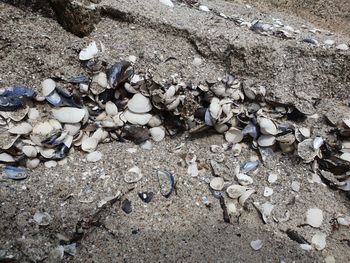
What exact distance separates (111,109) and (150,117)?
0.67ft

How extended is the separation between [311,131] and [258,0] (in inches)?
49.2

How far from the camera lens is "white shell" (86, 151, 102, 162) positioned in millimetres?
2176

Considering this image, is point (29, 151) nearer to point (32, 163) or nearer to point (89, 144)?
point (32, 163)

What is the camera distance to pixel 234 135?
7.65 feet

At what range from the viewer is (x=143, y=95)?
7.45 feet

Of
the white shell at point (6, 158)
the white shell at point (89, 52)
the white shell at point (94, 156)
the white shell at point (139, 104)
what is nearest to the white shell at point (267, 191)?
the white shell at point (139, 104)

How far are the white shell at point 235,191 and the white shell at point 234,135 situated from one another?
0.28m

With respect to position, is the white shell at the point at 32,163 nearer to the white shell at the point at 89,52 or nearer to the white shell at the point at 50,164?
the white shell at the point at 50,164

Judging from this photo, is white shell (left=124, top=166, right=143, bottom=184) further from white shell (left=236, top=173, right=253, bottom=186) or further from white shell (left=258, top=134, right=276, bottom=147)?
white shell (left=258, top=134, right=276, bottom=147)

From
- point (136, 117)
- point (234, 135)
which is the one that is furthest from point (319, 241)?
point (136, 117)

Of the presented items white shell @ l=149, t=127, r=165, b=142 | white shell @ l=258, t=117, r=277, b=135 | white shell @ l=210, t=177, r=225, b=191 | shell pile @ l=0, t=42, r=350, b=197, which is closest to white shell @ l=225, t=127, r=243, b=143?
shell pile @ l=0, t=42, r=350, b=197

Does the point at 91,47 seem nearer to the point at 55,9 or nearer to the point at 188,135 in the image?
the point at 55,9

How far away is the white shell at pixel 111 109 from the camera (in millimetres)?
2275

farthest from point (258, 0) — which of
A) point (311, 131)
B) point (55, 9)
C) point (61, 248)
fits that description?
point (61, 248)
